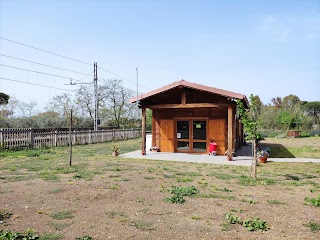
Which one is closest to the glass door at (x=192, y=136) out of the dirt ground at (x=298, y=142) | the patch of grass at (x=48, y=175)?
the patch of grass at (x=48, y=175)

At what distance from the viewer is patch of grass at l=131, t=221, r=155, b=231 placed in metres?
4.33

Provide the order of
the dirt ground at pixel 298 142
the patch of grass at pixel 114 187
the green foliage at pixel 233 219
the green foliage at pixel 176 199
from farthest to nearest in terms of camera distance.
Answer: the dirt ground at pixel 298 142 → the patch of grass at pixel 114 187 → the green foliage at pixel 176 199 → the green foliage at pixel 233 219

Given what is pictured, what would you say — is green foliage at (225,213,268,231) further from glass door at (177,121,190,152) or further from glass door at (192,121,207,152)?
glass door at (177,121,190,152)

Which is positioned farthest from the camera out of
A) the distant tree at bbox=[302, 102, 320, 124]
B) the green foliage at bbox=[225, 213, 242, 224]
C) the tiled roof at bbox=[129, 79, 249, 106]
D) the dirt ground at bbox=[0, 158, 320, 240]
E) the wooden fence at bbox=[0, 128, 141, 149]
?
the distant tree at bbox=[302, 102, 320, 124]

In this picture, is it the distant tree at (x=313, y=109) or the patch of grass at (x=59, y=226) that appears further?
the distant tree at (x=313, y=109)

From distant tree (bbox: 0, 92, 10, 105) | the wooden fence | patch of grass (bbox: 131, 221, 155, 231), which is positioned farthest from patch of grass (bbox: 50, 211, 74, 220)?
distant tree (bbox: 0, 92, 10, 105)

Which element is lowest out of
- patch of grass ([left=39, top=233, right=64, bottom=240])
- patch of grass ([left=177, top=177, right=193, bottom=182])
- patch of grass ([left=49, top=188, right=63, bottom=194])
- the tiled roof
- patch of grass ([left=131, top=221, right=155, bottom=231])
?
patch of grass ([left=131, top=221, right=155, bottom=231])

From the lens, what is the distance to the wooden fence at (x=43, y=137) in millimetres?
14883

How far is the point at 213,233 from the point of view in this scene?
4.14 m

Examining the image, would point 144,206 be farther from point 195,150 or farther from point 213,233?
point 195,150

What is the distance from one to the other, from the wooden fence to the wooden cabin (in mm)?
7479

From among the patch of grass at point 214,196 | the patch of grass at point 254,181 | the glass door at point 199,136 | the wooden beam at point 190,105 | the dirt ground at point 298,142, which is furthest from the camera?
the dirt ground at point 298,142

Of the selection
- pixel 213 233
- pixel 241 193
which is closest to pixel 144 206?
pixel 213 233

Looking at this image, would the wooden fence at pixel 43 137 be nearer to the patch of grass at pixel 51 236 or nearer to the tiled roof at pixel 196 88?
the tiled roof at pixel 196 88
